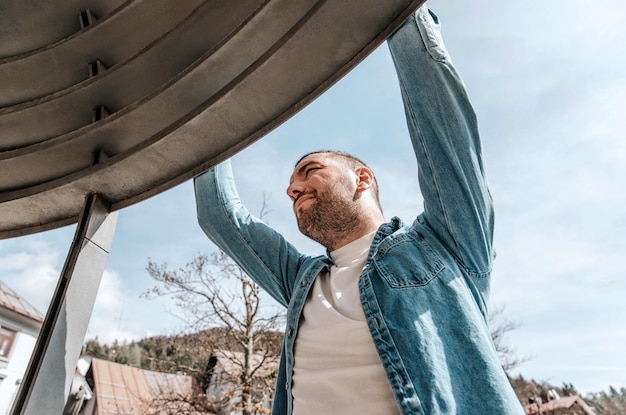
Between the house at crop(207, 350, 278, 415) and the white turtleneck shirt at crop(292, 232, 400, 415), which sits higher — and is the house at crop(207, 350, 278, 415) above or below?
above

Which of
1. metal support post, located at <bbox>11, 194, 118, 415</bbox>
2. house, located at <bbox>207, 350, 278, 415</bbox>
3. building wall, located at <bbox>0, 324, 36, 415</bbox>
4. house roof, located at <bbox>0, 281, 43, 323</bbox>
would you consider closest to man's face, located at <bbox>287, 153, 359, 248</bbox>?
metal support post, located at <bbox>11, 194, 118, 415</bbox>

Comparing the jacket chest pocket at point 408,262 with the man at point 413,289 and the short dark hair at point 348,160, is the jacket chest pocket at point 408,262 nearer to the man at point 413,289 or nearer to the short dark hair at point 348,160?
the man at point 413,289

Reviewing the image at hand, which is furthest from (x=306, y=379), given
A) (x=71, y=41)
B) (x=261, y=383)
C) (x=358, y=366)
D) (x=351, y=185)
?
(x=261, y=383)

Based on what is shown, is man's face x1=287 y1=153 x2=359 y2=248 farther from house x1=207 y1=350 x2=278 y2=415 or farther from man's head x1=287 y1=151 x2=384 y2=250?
house x1=207 y1=350 x2=278 y2=415

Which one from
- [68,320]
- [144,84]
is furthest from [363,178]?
[68,320]

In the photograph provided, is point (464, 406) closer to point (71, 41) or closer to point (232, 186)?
point (232, 186)

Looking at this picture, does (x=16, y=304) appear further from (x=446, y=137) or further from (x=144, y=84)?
(x=446, y=137)

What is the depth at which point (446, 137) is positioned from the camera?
4.17 ft

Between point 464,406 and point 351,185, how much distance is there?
978 millimetres

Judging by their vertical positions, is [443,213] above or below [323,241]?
below

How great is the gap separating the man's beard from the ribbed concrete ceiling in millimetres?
385

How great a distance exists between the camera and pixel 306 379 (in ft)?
4.18

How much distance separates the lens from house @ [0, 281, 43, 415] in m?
13.0

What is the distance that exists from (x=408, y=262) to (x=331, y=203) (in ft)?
1.51
